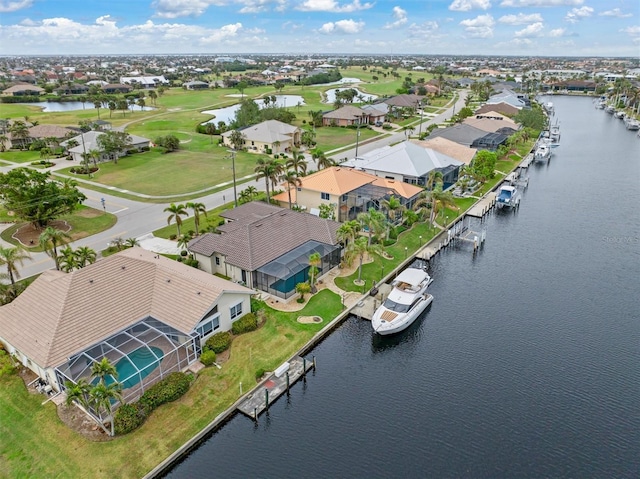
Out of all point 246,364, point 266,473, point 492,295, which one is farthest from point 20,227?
point 492,295

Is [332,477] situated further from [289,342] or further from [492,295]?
[492,295]

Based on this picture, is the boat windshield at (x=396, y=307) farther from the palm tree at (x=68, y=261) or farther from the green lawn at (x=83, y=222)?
the green lawn at (x=83, y=222)

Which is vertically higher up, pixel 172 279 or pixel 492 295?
pixel 172 279

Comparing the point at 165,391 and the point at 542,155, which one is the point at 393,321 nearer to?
the point at 165,391

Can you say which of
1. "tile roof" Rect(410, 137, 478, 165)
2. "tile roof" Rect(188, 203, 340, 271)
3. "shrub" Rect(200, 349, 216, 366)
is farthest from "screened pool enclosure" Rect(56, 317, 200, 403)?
"tile roof" Rect(410, 137, 478, 165)

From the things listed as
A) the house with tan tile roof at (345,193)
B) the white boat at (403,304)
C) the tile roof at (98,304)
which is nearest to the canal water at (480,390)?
the white boat at (403,304)
